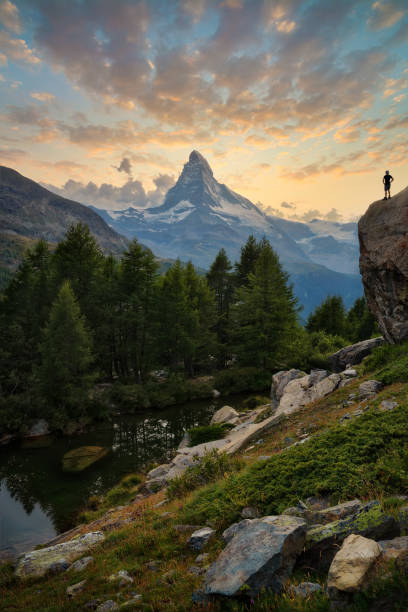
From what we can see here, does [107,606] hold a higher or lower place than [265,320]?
lower

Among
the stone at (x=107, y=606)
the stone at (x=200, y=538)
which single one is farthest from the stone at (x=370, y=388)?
the stone at (x=107, y=606)

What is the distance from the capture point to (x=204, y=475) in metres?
11.5

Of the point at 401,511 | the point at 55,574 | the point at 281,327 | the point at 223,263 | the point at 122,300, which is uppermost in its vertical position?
the point at 223,263

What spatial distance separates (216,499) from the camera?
810 cm

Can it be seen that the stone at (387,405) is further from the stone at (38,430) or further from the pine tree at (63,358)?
the stone at (38,430)

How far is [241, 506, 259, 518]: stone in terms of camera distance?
7.00 metres

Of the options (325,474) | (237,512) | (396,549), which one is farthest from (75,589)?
(396,549)

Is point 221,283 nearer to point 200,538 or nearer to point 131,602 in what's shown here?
point 200,538

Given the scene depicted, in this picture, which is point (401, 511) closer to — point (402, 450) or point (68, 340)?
point (402, 450)

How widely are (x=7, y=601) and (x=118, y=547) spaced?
2675 mm

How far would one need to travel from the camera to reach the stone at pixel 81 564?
789 centimetres

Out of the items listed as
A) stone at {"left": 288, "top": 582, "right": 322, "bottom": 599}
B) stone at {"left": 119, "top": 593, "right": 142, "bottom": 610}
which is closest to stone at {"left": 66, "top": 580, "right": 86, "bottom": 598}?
stone at {"left": 119, "top": 593, "right": 142, "bottom": 610}

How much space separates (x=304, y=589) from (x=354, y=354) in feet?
73.3

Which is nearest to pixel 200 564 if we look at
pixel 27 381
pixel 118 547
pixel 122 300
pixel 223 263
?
pixel 118 547
